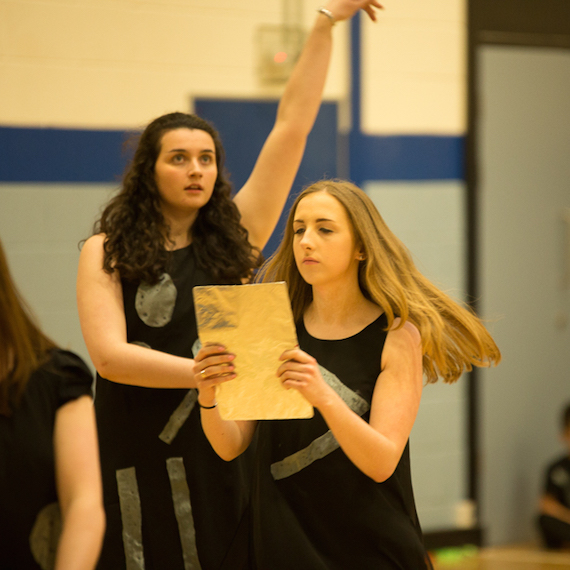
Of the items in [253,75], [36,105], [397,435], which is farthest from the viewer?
[253,75]

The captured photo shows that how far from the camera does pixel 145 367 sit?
1.58m

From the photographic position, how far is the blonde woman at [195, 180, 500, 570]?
1.37 m

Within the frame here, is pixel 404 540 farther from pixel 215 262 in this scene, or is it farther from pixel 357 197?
pixel 215 262

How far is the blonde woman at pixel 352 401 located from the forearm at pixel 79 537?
0.93 feet

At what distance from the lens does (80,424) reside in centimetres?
116

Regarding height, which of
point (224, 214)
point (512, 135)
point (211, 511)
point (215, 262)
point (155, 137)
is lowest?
point (211, 511)

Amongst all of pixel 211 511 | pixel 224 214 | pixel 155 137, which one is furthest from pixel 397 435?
pixel 155 137

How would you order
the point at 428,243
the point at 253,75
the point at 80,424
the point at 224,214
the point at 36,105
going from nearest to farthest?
the point at 80,424
the point at 224,214
the point at 36,105
the point at 253,75
the point at 428,243

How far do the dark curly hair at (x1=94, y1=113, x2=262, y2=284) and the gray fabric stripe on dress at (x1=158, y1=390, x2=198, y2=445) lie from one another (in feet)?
0.95

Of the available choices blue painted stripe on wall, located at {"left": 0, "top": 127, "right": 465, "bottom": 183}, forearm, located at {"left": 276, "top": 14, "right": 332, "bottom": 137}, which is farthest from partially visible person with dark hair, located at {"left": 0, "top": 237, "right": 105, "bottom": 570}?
blue painted stripe on wall, located at {"left": 0, "top": 127, "right": 465, "bottom": 183}

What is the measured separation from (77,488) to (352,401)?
507mm

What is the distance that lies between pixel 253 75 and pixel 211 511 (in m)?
2.17

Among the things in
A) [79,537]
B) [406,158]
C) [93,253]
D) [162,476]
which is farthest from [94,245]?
[406,158]

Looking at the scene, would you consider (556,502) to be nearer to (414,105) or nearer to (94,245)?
(414,105)
